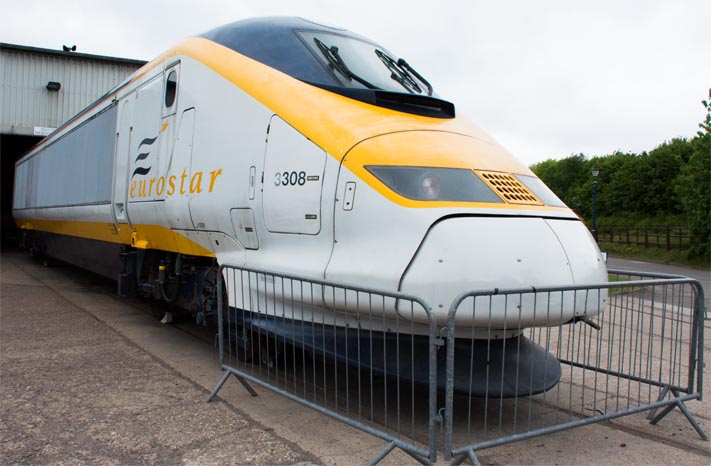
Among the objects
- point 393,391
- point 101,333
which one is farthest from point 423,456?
point 101,333

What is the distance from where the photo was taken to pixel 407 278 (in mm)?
3389

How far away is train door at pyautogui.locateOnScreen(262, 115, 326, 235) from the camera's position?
12.9ft

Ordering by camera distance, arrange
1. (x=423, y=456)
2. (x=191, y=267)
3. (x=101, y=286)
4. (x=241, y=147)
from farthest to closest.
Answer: (x=101, y=286)
(x=191, y=267)
(x=241, y=147)
(x=423, y=456)

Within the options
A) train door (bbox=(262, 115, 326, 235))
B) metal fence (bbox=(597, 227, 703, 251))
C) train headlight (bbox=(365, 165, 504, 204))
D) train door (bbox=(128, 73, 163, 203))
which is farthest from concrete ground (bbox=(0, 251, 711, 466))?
metal fence (bbox=(597, 227, 703, 251))

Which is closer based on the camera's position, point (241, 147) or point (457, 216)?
point (457, 216)

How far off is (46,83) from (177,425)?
17.6 metres

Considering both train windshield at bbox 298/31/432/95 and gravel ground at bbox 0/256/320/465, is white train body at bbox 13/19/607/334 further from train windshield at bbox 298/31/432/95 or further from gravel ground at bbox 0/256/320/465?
gravel ground at bbox 0/256/320/465

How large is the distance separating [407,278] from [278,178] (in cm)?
136

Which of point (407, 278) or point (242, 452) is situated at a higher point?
point (407, 278)

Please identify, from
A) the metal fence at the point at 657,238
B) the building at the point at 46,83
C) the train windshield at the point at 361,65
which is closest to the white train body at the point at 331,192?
the train windshield at the point at 361,65

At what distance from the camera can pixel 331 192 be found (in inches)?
150

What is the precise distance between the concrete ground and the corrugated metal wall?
14190 mm

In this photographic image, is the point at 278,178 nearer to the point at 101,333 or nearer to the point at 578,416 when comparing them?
the point at 578,416

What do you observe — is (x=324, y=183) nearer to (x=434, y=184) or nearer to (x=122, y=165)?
(x=434, y=184)
